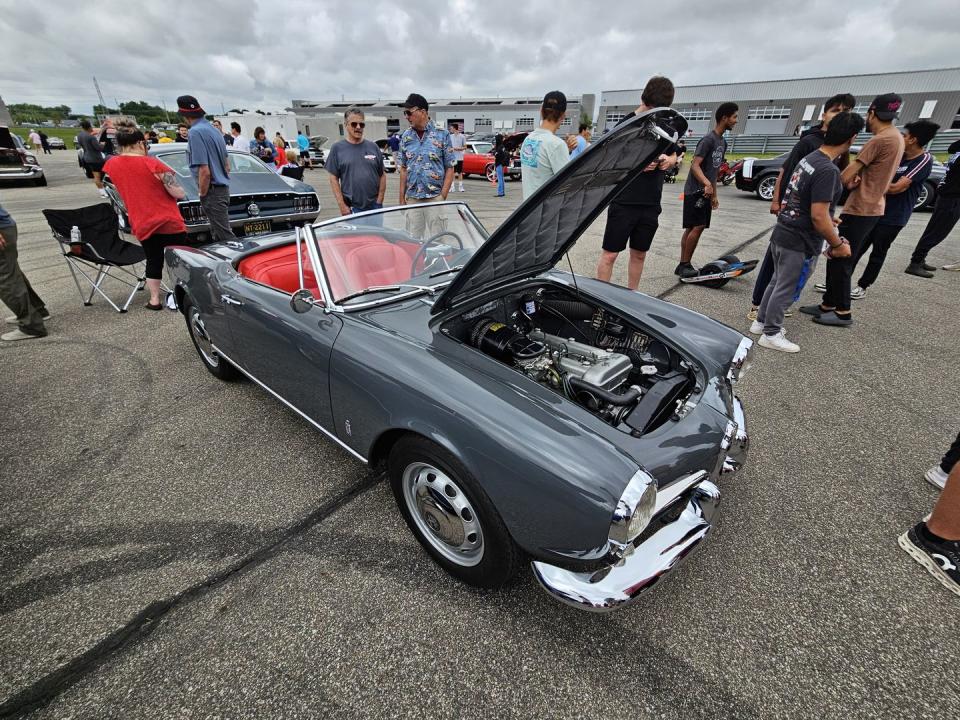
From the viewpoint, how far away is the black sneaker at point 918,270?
6312mm

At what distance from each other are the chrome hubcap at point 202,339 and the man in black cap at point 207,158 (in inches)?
63.1

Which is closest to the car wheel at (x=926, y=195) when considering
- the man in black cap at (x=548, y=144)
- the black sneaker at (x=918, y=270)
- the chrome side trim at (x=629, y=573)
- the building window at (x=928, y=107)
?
the black sneaker at (x=918, y=270)

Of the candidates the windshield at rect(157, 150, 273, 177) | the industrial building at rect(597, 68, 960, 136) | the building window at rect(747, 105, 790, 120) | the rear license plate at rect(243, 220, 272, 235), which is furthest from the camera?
the building window at rect(747, 105, 790, 120)

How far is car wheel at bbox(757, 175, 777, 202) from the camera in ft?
42.7

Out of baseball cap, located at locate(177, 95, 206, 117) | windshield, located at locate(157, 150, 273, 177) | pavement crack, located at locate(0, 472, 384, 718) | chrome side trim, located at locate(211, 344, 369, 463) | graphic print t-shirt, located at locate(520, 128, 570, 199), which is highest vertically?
baseball cap, located at locate(177, 95, 206, 117)

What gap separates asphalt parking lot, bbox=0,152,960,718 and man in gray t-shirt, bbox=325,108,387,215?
3077 millimetres

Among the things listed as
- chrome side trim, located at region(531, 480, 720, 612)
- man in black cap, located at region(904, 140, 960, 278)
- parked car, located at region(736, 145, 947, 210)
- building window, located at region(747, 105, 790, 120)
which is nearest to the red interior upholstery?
chrome side trim, located at region(531, 480, 720, 612)

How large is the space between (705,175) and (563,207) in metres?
4.00

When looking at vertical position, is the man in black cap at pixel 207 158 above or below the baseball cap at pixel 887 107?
below

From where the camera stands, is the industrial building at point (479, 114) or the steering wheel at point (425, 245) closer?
the steering wheel at point (425, 245)

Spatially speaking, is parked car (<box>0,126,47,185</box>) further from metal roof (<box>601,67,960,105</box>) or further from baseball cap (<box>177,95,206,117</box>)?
metal roof (<box>601,67,960,105</box>)

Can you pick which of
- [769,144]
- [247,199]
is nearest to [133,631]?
[247,199]

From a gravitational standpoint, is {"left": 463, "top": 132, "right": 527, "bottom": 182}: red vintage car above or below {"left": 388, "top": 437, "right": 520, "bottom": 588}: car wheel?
above

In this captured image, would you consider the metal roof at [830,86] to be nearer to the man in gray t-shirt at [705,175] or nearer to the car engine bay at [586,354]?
the man in gray t-shirt at [705,175]
